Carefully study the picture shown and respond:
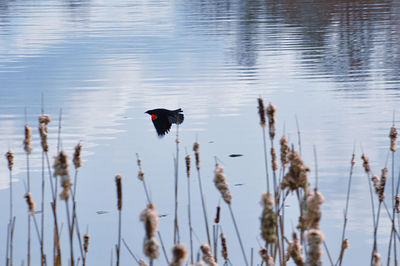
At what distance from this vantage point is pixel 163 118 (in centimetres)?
614

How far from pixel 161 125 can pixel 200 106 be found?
1.45 metres

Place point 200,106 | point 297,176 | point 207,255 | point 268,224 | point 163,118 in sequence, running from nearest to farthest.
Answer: point 268,224, point 297,176, point 207,255, point 163,118, point 200,106

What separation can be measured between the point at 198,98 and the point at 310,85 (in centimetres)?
153

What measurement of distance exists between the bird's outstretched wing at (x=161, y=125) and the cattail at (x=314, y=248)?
16.2ft

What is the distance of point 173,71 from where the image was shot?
1020 cm

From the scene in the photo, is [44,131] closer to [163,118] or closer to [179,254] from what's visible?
[179,254]

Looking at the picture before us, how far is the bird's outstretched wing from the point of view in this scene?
6.12m

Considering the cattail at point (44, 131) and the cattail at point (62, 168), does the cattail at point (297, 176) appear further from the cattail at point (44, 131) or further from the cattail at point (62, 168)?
the cattail at point (44, 131)

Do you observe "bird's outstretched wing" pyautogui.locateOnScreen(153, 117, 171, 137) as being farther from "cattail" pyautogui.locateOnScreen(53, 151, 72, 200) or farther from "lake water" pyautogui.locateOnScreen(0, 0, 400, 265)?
"cattail" pyautogui.locateOnScreen(53, 151, 72, 200)

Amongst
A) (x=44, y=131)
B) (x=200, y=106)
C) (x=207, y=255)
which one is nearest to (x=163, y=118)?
(x=200, y=106)

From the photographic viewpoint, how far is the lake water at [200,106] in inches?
174

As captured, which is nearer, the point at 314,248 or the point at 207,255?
the point at 314,248

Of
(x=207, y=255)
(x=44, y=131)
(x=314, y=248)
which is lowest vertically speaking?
(x=207, y=255)

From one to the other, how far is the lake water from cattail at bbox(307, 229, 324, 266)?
6.59 ft
